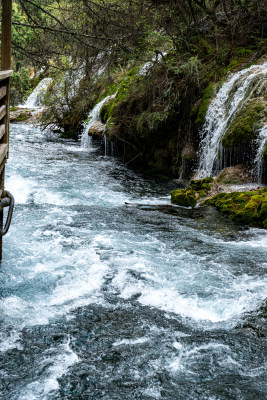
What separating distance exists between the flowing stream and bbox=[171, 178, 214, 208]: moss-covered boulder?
60cm

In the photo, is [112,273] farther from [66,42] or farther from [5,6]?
[66,42]

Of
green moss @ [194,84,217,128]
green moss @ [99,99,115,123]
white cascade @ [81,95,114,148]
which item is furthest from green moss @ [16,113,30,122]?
green moss @ [194,84,217,128]

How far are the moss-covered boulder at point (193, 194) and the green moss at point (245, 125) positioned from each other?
1.28 meters

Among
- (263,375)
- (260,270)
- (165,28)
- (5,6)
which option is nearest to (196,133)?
(165,28)

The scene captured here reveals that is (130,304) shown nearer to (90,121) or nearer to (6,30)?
(6,30)

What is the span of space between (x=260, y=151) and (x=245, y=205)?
1973mm

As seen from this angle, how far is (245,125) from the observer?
10.2 m

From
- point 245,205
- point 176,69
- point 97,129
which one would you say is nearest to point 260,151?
point 245,205

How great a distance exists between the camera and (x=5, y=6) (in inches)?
200

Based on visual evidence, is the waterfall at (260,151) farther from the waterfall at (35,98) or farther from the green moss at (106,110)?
the waterfall at (35,98)

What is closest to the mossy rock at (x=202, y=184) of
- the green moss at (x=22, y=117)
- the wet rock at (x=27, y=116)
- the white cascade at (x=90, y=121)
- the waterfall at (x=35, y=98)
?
the white cascade at (x=90, y=121)

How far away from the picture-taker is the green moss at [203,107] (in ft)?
39.6

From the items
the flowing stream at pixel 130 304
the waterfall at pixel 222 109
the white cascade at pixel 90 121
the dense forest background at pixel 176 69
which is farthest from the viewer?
the white cascade at pixel 90 121

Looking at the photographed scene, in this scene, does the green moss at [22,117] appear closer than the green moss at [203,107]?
No
